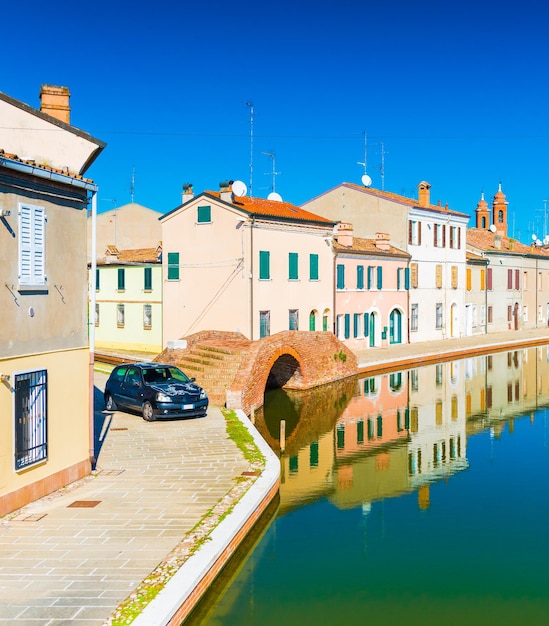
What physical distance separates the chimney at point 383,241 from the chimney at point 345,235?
3699 mm

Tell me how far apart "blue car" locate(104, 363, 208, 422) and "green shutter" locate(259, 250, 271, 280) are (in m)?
13.6

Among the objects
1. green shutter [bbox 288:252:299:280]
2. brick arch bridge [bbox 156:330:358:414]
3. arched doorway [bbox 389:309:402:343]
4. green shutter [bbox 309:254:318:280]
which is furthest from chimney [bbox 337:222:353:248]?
brick arch bridge [bbox 156:330:358:414]

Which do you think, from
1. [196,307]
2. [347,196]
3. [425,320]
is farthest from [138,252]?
[425,320]

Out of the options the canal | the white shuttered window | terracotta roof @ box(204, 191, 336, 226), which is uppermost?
terracotta roof @ box(204, 191, 336, 226)

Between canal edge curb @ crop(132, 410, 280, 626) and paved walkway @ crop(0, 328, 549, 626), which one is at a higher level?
paved walkway @ crop(0, 328, 549, 626)

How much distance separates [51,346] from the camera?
1350 centimetres

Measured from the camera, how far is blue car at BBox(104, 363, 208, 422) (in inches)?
841

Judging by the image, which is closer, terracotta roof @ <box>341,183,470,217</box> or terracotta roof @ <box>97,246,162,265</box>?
terracotta roof @ <box>97,246,162,265</box>

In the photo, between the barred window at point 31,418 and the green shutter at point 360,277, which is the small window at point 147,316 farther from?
the barred window at point 31,418

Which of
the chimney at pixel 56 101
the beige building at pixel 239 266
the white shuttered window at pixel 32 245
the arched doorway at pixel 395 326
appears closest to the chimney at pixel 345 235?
the beige building at pixel 239 266

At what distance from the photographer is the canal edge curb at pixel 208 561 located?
885cm


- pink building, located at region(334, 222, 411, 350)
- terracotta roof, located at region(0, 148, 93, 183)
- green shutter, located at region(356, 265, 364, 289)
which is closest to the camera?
terracotta roof, located at region(0, 148, 93, 183)

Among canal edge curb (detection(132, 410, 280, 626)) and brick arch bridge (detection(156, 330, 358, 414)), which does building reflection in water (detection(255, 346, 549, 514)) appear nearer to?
brick arch bridge (detection(156, 330, 358, 414))

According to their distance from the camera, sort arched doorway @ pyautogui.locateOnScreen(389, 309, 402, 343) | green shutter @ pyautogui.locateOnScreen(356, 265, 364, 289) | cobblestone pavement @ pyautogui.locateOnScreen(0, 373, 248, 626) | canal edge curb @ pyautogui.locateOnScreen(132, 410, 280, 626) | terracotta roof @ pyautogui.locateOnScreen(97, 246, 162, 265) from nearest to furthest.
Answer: canal edge curb @ pyautogui.locateOnScreen(132, 410, 280, 626) → cobblestone pavement @ pyautogui.locateOnScreen(0, 373, 248, 626) → terracotta roof @ pyautogui.locateOnScreen(97, 246, 162, 265) → green shutter @ pyautogui.locateOnScreen(356, 265, 364, 289) → arched doorway @ pyautogui.locateOnScreen(389, 309, 402, 343)
